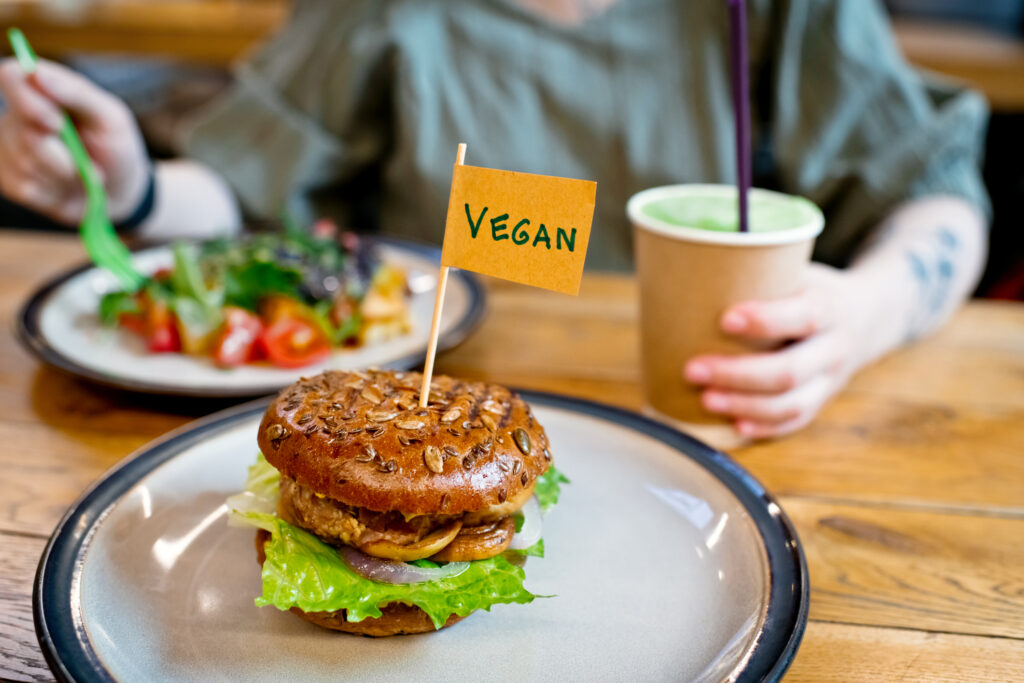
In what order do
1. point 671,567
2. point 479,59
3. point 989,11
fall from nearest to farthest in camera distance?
point 671,567
point 479,59
point 989,11

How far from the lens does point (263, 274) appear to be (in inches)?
69.1

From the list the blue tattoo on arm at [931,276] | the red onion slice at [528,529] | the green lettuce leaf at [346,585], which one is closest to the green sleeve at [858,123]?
the blue tattoo on arm at [931,276]

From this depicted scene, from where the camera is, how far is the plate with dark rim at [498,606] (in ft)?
2.78

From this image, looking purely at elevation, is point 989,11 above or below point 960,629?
above

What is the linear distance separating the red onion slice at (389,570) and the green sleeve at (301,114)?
64.6 inches

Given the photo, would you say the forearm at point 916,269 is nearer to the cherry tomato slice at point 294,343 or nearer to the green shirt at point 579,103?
the green shirt at point 579,103

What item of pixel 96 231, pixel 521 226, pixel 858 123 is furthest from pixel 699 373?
pixel 96 231

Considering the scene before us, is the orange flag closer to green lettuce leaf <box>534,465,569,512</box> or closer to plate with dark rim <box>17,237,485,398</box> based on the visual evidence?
green lettuce leaf <box>534,465,569,512</box>

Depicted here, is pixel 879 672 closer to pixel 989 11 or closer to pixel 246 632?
pixel 246 632

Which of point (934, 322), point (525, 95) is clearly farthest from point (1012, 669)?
point (525, 95)

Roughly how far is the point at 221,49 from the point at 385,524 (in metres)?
4.67

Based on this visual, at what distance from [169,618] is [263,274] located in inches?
38.4

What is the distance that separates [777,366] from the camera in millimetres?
1314

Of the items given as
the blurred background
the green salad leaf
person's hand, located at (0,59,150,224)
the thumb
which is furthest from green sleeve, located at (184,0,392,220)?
the blurred background
